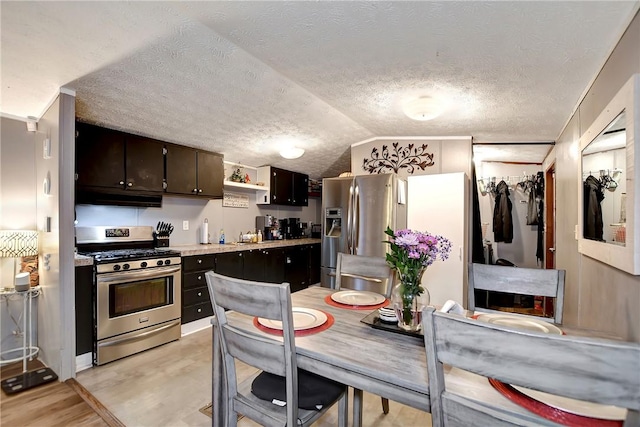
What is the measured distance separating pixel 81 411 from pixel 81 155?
2012mm

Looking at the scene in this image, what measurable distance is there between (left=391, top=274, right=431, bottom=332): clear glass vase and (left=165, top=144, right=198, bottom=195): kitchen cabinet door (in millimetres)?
2909

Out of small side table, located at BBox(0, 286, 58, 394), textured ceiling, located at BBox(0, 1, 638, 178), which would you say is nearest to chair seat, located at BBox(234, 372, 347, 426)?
textured ceiling, located at BBox(0, 1, 638, 178)

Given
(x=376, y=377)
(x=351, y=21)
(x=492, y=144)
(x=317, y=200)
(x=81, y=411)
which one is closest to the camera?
(x=376, y=377)

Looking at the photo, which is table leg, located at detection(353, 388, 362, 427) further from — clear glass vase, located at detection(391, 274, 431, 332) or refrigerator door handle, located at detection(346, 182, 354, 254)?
refrigerator door handle, located at detection(346, 182, 354, 254)

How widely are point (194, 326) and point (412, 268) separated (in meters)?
2.92

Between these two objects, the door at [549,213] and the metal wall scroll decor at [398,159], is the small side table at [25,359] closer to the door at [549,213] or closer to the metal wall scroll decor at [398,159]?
the metal wall scroll decor at [398,159]

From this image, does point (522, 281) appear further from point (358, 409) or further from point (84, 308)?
point (84, 308)

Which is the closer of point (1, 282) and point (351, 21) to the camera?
point (351, 21)

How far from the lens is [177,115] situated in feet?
9.48

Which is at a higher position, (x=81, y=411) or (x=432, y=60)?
(x=432, y=60)

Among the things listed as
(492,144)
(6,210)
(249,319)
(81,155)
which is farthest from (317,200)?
(249,319)

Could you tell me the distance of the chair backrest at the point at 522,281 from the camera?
1534mm

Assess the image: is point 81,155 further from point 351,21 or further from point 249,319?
point 351,21

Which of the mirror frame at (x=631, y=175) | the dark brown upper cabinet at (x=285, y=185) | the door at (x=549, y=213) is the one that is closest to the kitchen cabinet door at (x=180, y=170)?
the dark brown upper cabinet at (x=285, y=185)
